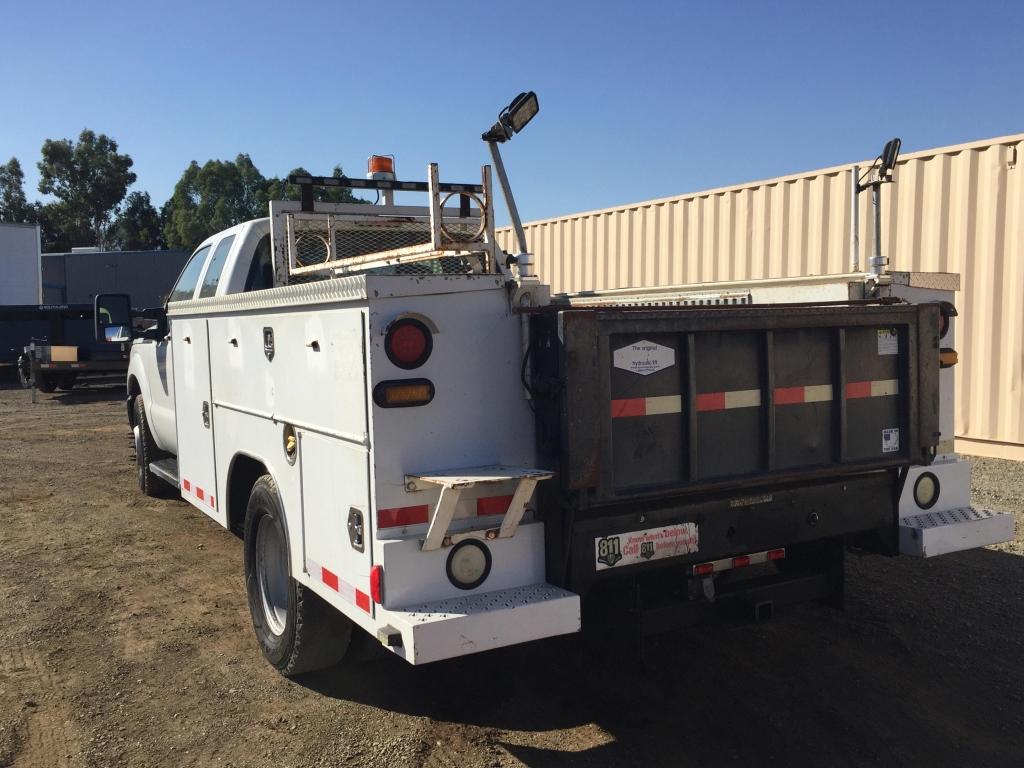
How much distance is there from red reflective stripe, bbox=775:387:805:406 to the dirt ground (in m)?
1.30

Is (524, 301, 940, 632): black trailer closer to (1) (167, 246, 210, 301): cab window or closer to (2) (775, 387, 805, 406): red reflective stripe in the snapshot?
(2) (775, 387, 805, 406): red reflective stripe

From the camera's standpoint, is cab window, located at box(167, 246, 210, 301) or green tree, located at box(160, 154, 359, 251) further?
green tree, located at box(160, 154, 359, 251)

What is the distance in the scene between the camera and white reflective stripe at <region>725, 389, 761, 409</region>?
3.28m

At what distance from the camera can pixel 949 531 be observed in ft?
12.6

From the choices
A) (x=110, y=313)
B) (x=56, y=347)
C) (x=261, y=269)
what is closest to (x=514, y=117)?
A: (x=261, y=269)

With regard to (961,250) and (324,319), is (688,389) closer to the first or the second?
(324,319)

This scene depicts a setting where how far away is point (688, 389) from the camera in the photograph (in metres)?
3.16

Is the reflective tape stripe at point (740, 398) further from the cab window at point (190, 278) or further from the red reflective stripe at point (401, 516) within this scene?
the cab window at point (190, 278)

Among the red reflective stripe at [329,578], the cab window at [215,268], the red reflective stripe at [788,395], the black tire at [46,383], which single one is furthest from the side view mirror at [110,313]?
the black tire at [46,383]

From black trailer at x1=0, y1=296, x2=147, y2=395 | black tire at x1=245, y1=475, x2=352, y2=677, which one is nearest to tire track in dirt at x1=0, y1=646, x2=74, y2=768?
black tire at x1=245, y1=475, x2=352, y2=677

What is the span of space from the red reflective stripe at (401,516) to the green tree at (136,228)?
214ft

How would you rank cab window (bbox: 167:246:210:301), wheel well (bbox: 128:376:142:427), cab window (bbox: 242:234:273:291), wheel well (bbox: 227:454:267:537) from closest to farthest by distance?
wheel well (bbox: 227:454:267:537) → cab window (bbox: 242:234:273:291) → cab window (bbox: 167:246:210:301) → wheel well (bbox: 128:376:142:427)

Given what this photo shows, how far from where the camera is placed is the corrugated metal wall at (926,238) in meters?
8.70

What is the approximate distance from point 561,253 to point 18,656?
11.1m
